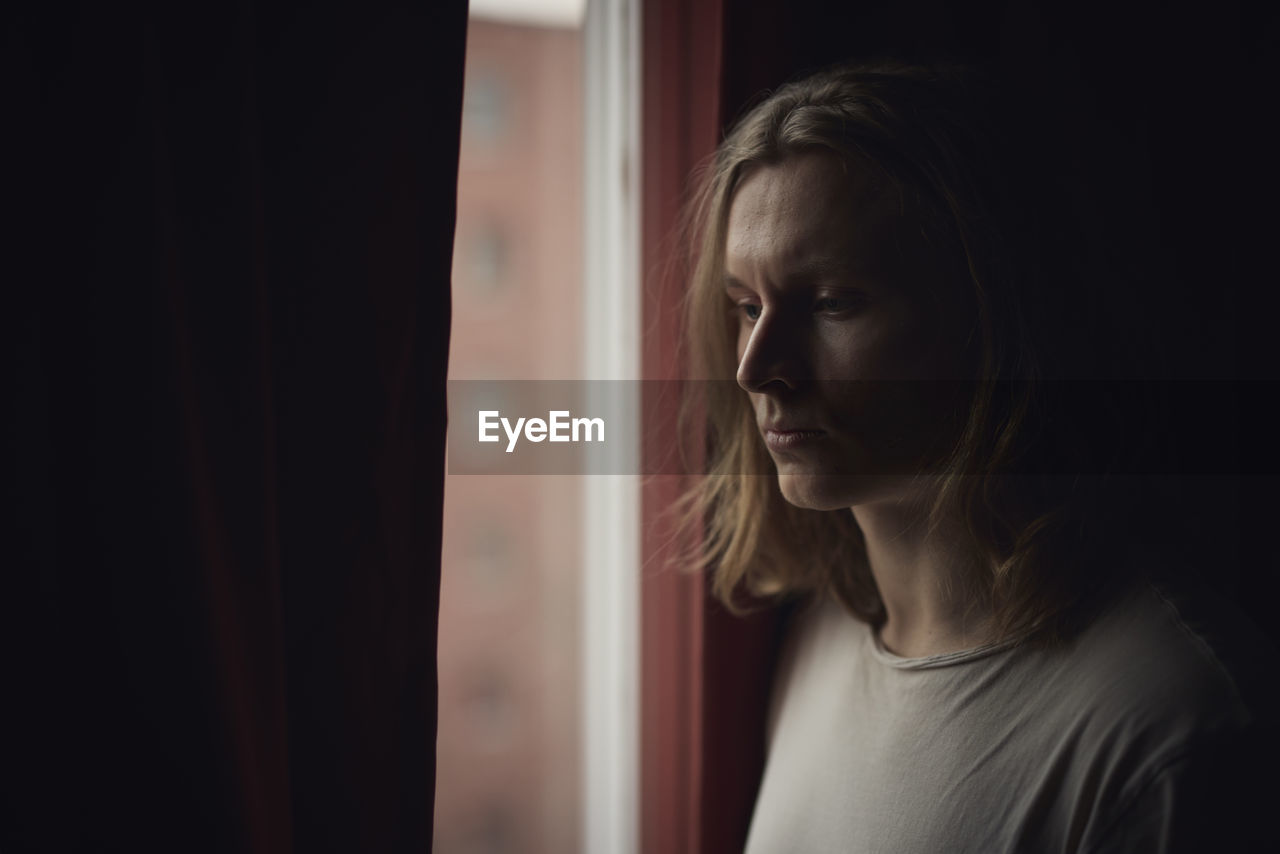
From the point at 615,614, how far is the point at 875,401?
56 centimetres

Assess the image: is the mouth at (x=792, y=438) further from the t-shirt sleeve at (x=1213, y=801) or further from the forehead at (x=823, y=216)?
the t-shirt sleeve at (x=1213, y=801)

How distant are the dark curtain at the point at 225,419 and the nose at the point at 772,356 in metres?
0.30

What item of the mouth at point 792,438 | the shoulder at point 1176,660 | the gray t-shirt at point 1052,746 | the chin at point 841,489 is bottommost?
the gray t-shirt at point 1052,746

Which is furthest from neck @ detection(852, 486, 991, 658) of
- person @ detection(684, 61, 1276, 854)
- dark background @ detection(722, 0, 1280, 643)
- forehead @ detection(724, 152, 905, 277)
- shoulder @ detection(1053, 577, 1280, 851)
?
dark background @ detection(722, 0, 1280, 643)

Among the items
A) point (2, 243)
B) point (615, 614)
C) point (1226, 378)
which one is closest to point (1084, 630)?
point (1226, 378)

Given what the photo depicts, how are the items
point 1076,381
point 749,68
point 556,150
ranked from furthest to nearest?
point 556,150
point 749,68
point 1076,381

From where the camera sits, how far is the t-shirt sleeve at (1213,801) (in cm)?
55

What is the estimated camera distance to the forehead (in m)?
0.70

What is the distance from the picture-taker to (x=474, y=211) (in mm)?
1009

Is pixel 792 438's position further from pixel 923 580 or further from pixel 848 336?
pixel 923 580

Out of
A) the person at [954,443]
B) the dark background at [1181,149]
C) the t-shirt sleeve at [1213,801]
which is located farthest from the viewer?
the dark background at [1181,149]

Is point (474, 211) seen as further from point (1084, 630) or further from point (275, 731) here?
point (1084, 630)

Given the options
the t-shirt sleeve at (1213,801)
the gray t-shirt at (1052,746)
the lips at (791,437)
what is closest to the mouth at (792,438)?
the lips at (791,437)

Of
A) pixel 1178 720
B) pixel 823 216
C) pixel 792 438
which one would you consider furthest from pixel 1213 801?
pixel 823 216
